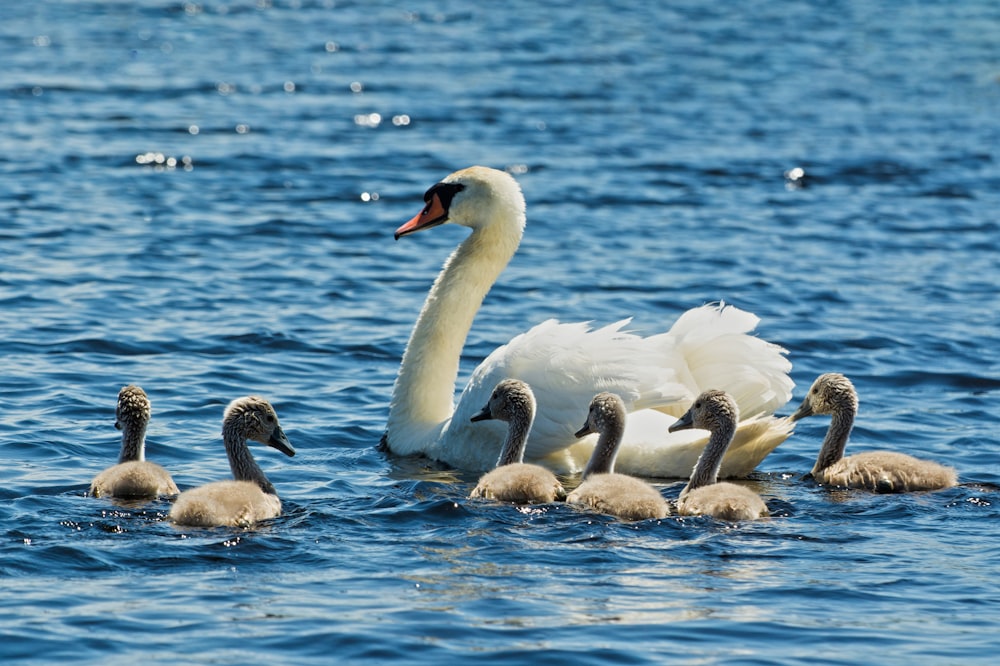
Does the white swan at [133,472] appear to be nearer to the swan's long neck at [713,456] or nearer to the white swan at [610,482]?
the white swan at [610,482]

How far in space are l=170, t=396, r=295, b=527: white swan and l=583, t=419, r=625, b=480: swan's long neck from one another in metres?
1.74

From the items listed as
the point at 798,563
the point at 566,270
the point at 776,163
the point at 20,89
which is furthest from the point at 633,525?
the point at 20,89

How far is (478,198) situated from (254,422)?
2.74 m

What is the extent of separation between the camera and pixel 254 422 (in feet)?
31.9

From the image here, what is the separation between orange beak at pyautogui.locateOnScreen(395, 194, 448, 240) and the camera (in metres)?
11.9

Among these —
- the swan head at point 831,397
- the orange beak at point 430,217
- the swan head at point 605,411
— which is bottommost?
the swan head at point 605,411

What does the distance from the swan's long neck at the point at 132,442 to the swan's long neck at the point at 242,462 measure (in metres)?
0.56

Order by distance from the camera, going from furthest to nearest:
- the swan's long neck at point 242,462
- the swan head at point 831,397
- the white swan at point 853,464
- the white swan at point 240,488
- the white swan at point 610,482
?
the swan head at point 831,397 → the white swan at point 853,464 → the swan's long neck at point 242,462 → the white swan at point 610,482 → the white swan at point 240,488

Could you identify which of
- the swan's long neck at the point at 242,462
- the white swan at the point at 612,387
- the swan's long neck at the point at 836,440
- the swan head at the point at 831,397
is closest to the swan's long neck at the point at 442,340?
the white swan at the point at 612,387

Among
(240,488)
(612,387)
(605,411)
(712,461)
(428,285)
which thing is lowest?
(240,488)

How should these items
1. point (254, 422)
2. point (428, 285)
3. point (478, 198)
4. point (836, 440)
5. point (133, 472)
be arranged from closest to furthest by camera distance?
point (133, 472), point (254, 422), point (836, 440), point (478, 198), point (428, 285)

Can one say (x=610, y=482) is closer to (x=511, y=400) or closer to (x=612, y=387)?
(x=511, y=400)

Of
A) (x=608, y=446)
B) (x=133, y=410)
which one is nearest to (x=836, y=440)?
(x=608, y=446)

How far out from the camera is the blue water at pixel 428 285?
25.0ft
